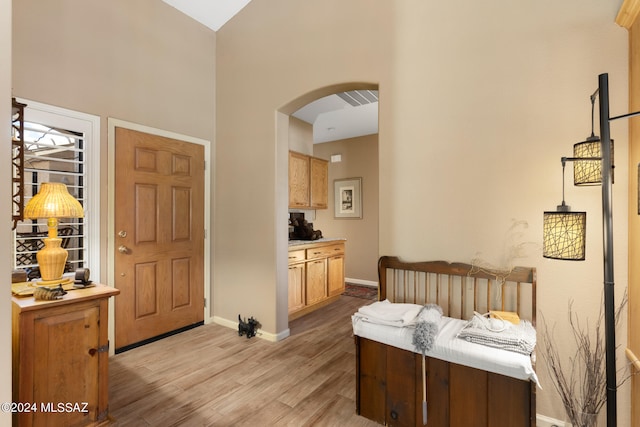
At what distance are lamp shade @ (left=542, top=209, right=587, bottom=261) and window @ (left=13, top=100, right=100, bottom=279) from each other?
3350 millimetres

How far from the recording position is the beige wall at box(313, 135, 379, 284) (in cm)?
561

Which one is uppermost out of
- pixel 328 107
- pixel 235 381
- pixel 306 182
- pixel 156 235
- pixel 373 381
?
pixel 328 107

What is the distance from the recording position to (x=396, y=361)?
1.81m

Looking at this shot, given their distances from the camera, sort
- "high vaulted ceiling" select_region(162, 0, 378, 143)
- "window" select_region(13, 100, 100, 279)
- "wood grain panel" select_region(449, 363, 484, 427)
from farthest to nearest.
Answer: "high vaulted ceiling" select_region(162, 0, 378, 143) → "window" select_region(13, 100, 100, 279) → "wood grain panel" select_region(449, 363, 484, 427)

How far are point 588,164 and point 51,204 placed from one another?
2.99 m

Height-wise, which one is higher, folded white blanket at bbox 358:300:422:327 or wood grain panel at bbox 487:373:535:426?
folded white blanket at bbox 358:300:422:327

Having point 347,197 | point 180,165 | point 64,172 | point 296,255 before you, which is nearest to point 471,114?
point 296,255

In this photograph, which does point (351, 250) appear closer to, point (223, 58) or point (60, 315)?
point (223, 58)

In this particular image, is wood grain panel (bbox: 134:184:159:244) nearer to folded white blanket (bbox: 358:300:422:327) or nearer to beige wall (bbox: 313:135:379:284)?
folded white blanket (bbox: 358:300:422:327)

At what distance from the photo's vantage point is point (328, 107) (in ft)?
13.9

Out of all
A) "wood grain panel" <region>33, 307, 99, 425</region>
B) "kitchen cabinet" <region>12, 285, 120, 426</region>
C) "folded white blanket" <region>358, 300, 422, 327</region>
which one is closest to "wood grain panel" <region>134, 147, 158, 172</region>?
"kitchen cabinet" <region>12, 285, 120, 426</region>

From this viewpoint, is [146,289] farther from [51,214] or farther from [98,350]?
[51,214]

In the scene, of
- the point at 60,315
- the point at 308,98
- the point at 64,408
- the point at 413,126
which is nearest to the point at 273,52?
the point at 308,98

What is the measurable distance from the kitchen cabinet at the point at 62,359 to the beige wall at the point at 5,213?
0.35 metres
